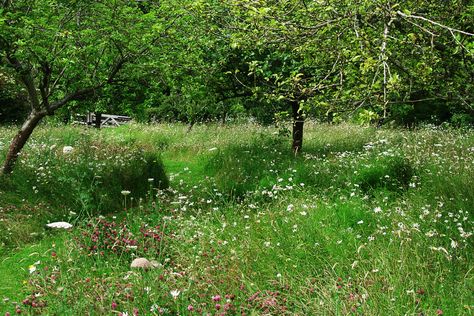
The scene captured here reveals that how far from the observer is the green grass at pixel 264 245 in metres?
3.64

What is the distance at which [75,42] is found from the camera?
7.64 metres

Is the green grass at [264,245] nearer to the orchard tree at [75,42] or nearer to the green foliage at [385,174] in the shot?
the green foliage at [385,174]

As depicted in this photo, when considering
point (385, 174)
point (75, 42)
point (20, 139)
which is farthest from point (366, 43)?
point (20, 139)

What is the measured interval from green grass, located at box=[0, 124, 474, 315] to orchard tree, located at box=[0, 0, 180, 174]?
169cm

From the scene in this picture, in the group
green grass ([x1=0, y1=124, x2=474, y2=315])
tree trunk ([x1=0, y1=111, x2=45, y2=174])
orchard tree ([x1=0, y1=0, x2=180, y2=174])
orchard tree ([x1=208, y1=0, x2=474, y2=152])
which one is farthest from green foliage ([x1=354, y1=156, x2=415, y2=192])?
tree trunk ([x1=0, y1=111, x2=45, y2=174])

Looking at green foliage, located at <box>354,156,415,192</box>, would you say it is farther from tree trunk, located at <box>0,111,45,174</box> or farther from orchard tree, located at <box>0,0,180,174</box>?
tree trunk, located at <box>0,111,45,174</box>

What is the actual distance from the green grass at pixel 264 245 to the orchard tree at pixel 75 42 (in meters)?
1.69

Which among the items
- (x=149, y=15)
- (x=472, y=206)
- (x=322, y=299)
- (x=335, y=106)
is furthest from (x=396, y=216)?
(x=149, y=15)

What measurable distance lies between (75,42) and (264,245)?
5.12 m

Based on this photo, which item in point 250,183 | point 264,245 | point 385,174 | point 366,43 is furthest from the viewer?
point 250,183

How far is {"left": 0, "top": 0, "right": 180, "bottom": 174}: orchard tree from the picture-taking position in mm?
6895

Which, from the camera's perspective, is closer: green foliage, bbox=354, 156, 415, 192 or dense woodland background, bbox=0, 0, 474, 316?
dense woodland background, bbox=0, 0, 474, 316

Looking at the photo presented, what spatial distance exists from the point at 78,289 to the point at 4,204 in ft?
14.2

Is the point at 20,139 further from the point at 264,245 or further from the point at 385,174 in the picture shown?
the point at 385,174
